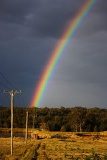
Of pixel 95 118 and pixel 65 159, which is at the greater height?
pixel 95 118

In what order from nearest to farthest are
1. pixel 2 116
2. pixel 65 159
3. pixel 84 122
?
1. pixel 65 159
2. pixel 84 122
3. pixel 2 116

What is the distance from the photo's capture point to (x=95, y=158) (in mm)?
28750

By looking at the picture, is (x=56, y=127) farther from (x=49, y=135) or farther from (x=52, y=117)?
(x=49, y=135)

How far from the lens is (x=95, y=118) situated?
169 metres

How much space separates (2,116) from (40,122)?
58.0ft

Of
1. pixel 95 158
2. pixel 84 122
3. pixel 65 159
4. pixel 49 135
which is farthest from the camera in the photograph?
pixel 84 122

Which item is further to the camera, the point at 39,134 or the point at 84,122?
the point at 84,122

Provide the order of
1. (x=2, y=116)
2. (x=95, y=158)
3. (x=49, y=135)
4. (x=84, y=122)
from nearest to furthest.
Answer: (x=95, y=158) < (x=49, y=135) < (x=84, y=122) < (x=2, y=116)

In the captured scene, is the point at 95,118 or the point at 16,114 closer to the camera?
the point at 95,118

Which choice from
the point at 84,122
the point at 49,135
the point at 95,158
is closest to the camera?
the point at 95,158

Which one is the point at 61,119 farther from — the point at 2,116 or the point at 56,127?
the point at 2,116

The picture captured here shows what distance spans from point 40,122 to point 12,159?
465 ft

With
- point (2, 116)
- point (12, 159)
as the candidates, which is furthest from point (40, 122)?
point (12, 159)

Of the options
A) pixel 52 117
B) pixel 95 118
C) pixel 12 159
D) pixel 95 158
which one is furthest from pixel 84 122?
pixel 95 158
